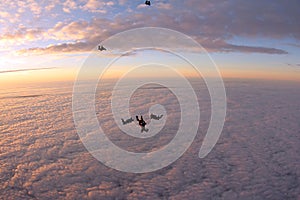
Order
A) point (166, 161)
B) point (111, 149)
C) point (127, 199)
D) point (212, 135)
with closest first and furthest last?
point (127, 199), point (166, 161), point (111, 149), point (212, 135)

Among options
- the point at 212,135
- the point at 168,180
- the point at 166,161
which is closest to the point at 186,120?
the point at 212,135

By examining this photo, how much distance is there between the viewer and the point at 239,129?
2859cm

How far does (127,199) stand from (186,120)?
72.8ft

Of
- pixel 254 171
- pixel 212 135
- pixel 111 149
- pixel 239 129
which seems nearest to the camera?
pixel 254 171

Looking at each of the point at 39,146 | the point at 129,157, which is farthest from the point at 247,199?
the point at 39,146

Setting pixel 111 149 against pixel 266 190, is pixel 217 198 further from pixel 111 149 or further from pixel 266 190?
pixel 111 149

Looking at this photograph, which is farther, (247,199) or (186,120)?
(186,120)

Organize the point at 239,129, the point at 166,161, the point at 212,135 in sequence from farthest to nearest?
the point at 239,129 → the point at 212,135 → the point at 166,161

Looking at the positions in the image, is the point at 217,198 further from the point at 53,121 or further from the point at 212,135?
the point at 53,121

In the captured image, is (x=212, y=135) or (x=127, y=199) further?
(x=212, y=135)

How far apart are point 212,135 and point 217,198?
13.9 metres

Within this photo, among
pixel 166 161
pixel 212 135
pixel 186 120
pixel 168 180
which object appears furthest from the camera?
pixel 186 120

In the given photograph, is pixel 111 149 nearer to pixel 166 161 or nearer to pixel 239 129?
pixel 166 161

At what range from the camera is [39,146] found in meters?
21.8
